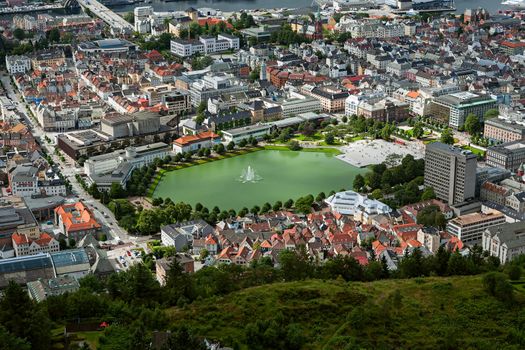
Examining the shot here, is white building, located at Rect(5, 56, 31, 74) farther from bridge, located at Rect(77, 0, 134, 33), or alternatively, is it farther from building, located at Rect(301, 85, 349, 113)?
building, located at Rect(301, 85, 349, 113)

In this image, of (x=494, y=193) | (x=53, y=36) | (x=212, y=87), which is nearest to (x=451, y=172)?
(x=494, y=193)

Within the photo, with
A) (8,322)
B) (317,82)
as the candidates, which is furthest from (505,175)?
(8,322)

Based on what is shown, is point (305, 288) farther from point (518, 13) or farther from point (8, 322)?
point (518, 13)

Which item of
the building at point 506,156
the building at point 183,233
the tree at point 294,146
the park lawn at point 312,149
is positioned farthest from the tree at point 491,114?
the building at point 183,233

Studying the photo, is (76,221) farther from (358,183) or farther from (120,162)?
(358,183)

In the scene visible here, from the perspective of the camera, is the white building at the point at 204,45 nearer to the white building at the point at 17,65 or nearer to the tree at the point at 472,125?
the white building at the point at 17,65
